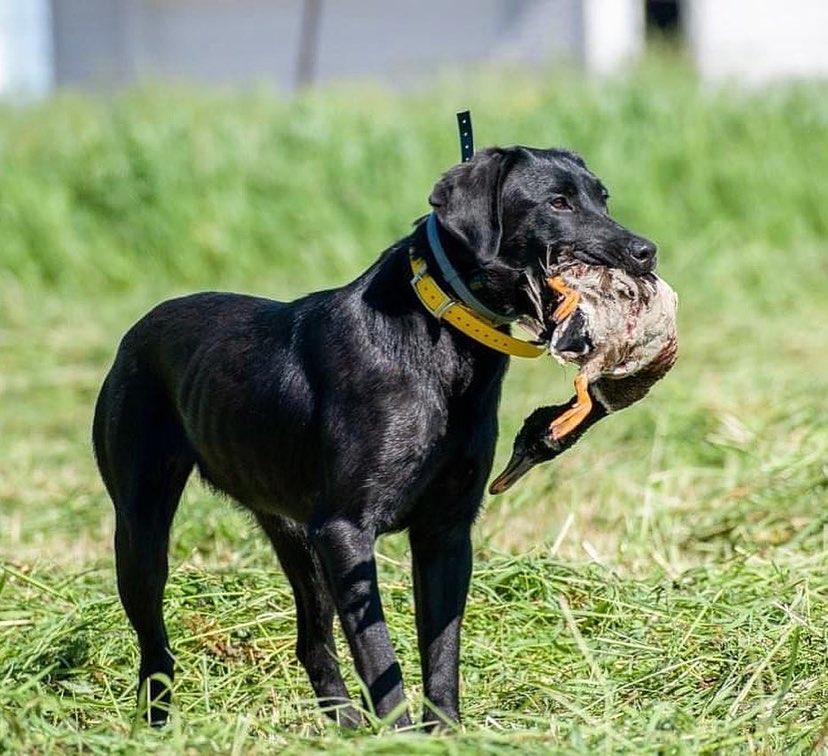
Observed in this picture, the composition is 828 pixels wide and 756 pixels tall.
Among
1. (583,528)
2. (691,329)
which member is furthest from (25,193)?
(583,528)

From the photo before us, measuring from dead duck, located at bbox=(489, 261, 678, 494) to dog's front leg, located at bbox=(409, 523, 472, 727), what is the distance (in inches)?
13.9

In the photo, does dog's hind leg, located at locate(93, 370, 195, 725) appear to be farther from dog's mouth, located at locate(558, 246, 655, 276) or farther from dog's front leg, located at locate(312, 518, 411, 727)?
dog's mouth, located at locate(558, 246, 655, 276)

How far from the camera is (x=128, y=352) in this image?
554 centimetres

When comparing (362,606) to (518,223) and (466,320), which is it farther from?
(518,223)

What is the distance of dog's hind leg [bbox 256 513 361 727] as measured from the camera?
5.18m

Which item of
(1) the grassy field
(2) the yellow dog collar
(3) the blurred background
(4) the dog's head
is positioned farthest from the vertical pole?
(2) the yellow dog collar

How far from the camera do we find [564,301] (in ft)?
15.0

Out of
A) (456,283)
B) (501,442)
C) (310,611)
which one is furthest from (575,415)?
(501,442)

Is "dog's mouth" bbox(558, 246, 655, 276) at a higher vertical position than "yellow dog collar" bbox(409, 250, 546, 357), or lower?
higher

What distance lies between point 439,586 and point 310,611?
0.61 metres

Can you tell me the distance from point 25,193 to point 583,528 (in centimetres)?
920

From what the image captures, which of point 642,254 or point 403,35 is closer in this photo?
point 642,254

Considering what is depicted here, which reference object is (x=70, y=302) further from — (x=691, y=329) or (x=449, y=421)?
(x=449, y=421)

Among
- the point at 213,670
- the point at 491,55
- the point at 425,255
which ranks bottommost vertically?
the point at 491,55
